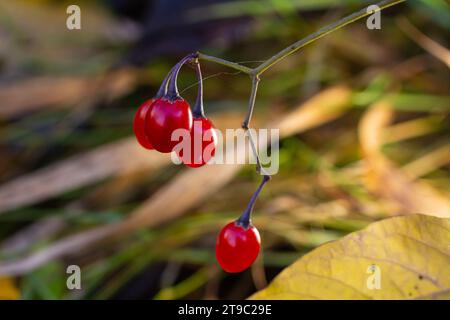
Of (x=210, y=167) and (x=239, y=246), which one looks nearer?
(x=239, y=246)

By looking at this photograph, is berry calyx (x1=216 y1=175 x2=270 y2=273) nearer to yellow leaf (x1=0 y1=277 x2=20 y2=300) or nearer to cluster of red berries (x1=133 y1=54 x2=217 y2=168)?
cluster of red berries (x1=133 y1=54 x2=217 y2=168)

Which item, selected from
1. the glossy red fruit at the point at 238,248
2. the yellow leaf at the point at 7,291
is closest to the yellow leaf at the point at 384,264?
the glossy red fruit at the point at 238,248

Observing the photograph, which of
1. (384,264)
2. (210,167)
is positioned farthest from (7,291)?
(384,264)

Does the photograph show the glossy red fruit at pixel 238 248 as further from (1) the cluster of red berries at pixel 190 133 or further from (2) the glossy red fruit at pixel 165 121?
(2) the glossy red fruit at pixel 165 121

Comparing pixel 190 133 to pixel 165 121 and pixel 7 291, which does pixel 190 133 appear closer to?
pixel 165 121

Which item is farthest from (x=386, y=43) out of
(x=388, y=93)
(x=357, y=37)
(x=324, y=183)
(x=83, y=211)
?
(x=83, y=211)

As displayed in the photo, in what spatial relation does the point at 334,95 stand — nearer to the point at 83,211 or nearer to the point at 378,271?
the point at 83,211

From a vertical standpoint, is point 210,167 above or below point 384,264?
above

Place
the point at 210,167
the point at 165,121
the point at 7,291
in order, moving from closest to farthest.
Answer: the point at 165,121 < the point at 7,291 < the point at 210,167
